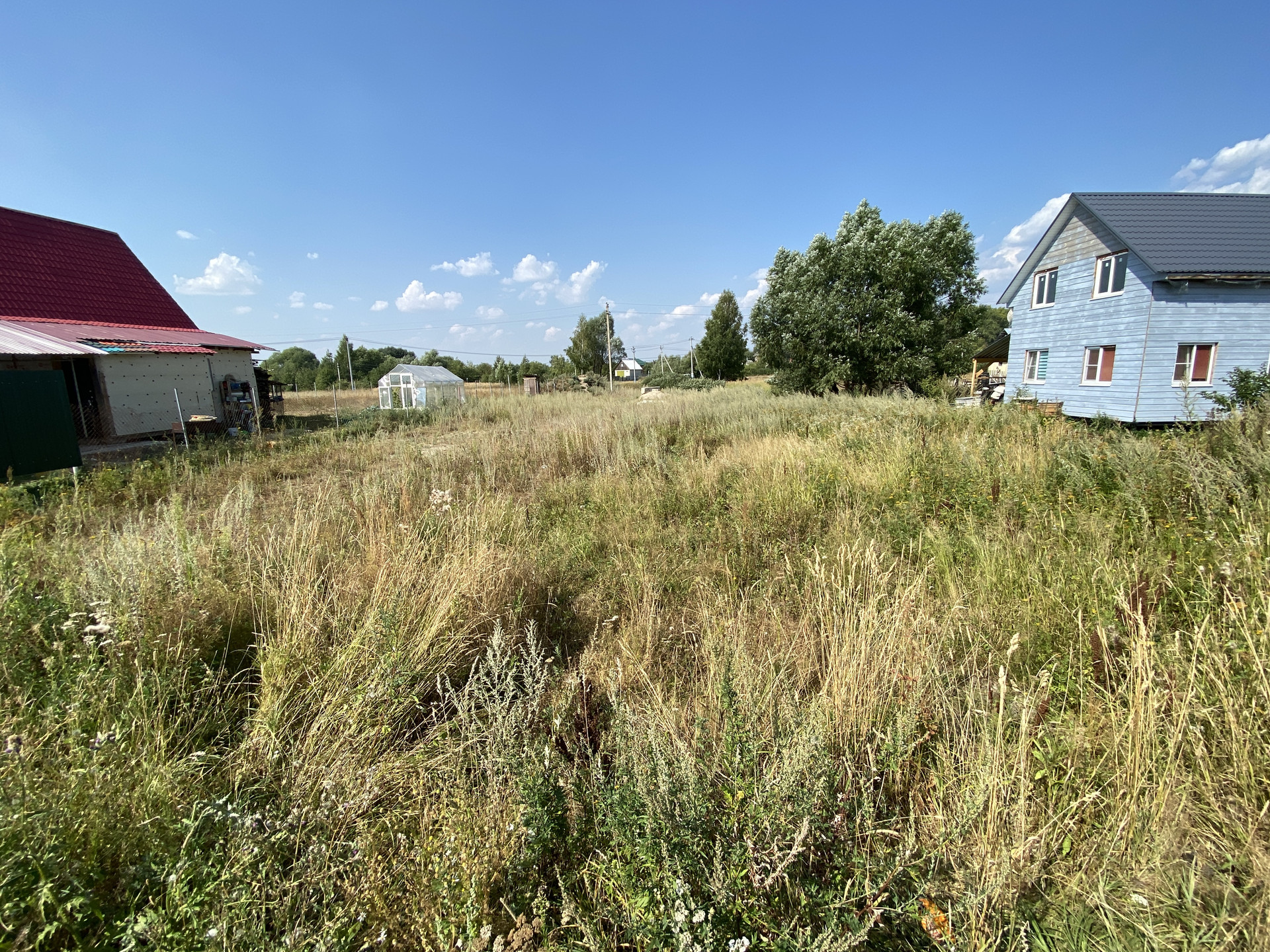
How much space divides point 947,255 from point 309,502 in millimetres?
28333

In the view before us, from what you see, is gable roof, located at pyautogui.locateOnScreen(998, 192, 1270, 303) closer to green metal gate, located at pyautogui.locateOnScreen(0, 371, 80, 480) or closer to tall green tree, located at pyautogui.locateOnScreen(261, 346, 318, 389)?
green metal gate, located at pyautogui.locateOnScreen(0, 371, 80, 480)

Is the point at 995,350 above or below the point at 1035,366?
above

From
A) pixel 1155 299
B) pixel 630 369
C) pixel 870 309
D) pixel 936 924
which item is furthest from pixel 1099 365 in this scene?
pixel 630 369

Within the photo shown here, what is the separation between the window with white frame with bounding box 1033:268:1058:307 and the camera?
63.1 ft

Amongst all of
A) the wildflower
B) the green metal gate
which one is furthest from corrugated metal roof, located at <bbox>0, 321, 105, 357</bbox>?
the wildflower

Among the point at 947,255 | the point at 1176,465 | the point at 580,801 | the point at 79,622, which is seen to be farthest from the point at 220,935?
the point at 947,255

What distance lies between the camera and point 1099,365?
16938mm

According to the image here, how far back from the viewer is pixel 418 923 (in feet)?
4.80

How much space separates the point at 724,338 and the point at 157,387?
37.7m

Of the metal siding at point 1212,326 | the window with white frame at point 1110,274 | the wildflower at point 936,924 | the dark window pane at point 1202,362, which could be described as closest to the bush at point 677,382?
the window with white frame at point 1110,274

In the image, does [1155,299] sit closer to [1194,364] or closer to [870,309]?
[1194,364]

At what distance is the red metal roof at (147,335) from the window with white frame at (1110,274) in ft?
92.5

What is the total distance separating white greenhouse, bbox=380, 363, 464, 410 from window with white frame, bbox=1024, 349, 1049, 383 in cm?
2418

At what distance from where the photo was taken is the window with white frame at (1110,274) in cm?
1599
